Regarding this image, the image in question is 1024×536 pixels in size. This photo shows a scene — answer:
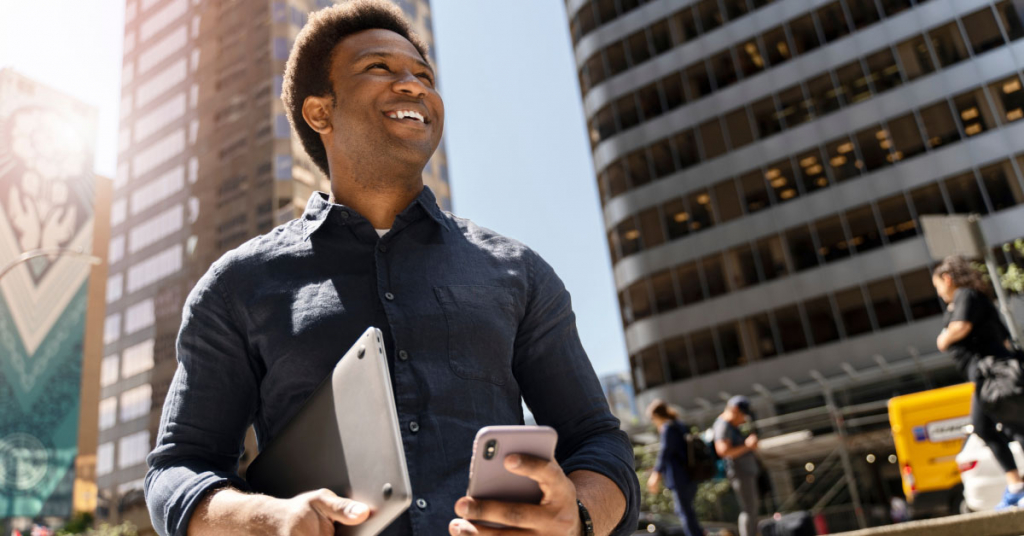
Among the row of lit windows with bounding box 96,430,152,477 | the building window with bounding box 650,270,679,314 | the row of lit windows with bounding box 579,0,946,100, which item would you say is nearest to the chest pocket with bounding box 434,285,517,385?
the building window with bounding box 650,270,679,314

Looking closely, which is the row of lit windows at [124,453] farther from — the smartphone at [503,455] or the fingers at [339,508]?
the smartphone at [503,455]

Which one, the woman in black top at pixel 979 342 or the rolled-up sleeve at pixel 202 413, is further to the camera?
the woman in black top at pixel 979 342

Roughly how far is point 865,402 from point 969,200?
8468 mm

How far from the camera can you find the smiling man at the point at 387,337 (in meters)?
1.31

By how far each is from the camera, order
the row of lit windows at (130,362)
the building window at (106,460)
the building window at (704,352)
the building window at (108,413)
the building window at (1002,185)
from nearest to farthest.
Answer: the building window at (1002,185) → the building window at (704,352) → the building window at (106,460) → the row of lit windows at (130,362) → the building window at (108,413)

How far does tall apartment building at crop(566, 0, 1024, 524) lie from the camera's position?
29.1m

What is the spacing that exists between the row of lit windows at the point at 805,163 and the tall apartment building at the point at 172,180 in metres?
16.0

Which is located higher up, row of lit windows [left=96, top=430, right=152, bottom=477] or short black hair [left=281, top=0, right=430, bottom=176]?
row of lit windows [left=96, top=430, right=152, bottom=477]

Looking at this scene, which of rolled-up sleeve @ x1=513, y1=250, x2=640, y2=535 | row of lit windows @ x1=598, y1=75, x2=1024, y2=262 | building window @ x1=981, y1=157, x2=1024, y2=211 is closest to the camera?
rolled-up sleeve @ x1=513, y1=250, x2=640, y2=535

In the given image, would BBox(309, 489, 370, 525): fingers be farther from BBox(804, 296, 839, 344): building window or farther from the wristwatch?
BBox(804, 296, 839, 344): building window

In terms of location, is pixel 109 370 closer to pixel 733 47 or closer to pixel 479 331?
pixel 733 47

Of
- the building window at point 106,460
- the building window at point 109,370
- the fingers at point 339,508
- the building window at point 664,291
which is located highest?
the building window at point 109,370

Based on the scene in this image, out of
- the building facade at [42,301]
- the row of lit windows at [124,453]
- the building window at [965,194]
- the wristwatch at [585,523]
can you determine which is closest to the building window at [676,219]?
the building window at [965,194]

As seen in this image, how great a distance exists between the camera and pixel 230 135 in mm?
23984
